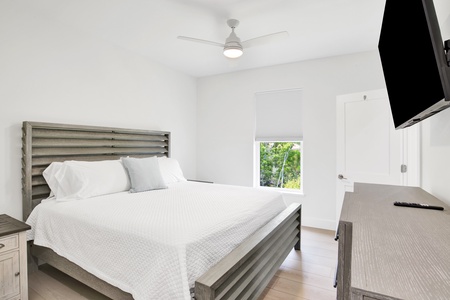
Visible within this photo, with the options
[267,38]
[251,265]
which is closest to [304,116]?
[267,38]

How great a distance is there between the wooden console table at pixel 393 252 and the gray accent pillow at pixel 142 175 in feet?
7.02

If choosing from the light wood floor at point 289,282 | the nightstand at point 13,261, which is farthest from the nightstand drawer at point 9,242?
the light wood floor at point 289,282

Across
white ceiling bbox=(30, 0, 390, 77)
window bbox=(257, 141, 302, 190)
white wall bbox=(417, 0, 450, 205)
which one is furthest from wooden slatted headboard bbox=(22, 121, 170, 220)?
white wall bbox=(417, 0, 450, 205)

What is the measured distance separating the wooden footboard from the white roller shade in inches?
67.4

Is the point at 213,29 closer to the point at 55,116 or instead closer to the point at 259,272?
the point at 55,116

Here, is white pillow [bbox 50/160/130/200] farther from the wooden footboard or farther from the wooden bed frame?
the wooden footboard

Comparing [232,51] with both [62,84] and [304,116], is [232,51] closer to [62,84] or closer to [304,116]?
[304,116]

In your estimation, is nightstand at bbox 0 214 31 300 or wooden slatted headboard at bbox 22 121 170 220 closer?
nightstand at bbox 0 214 31 300

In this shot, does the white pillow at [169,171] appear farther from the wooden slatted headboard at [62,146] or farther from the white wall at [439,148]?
the white wall at [439,148]

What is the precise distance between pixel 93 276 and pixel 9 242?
710 mm

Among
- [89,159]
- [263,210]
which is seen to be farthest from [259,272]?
[89,159]

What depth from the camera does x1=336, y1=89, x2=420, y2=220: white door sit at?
114 inches

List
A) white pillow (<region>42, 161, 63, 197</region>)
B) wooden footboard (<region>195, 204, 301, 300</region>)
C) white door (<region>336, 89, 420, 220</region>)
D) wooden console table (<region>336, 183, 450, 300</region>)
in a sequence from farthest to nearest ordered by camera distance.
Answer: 1. white door (<region>336, 89, 420, 220</region>)
2. white pillow (<region>42, 161, 63, 197</region>)
3. wooden footboard (<region>195, 204, 301, 300</region>)
4. wooden console table (<region>336, 183, 450, 300</region>)

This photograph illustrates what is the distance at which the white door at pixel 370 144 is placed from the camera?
2.89m
